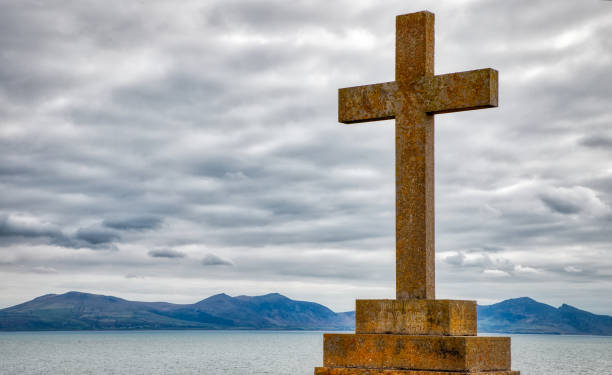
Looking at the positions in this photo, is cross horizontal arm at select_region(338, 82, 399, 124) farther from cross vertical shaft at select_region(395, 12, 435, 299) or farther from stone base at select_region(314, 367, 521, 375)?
stone base at select_region(314, 367, 521, 375)

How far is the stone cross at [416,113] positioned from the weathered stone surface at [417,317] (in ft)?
1.10

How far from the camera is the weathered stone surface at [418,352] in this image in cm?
845

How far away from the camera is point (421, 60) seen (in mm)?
9797

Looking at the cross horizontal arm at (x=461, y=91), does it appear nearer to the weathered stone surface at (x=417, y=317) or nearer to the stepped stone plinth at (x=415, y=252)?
the stepped stone plinth at (x=415, y=252)

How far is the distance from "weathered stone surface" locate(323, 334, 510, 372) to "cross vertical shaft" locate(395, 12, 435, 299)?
70cm

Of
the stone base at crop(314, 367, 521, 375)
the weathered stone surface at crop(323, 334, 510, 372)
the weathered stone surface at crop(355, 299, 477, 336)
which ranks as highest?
the weathered stone surface at crop(355, 299, 477, 336)

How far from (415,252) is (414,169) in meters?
1.00

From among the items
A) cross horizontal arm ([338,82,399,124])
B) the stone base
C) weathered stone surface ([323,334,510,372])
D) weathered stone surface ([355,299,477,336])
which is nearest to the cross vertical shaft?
cross horizontal arm ([338,82,399,124])

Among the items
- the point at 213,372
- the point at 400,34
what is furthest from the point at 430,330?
the point at 213,372

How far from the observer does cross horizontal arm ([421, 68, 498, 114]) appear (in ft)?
30.6

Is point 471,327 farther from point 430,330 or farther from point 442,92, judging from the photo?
point 442,92

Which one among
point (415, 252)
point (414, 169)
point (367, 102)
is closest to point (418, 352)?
point (415, 252)

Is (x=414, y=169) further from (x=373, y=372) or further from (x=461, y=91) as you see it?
(x=373, y=372)

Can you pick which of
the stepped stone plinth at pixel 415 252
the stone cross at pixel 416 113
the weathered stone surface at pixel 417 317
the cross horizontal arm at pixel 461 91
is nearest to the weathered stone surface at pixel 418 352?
the stepped stone plinth at pixel 415 252
